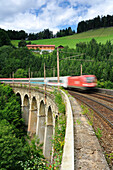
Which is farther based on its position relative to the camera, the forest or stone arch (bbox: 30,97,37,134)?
the forest

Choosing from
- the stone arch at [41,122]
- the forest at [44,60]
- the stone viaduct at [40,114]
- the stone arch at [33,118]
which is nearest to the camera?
the stone viaduct at [40,114]

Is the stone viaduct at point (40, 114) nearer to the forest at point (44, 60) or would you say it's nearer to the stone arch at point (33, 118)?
the stone arch at point (33, 118)

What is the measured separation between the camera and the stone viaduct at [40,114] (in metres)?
21.5

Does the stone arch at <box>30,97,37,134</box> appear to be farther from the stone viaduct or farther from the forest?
the forest

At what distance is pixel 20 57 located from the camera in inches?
3802

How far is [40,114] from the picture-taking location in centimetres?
2839

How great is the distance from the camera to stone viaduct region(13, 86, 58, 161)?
21.5 m

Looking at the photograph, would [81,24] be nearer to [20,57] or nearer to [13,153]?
[20,57]

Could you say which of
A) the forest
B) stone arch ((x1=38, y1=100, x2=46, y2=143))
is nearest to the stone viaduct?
stone arch ((x1=38, y1=100, x2=46, y2=143))

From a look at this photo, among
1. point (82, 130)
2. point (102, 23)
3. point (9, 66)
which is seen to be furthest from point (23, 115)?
point (102, 23)

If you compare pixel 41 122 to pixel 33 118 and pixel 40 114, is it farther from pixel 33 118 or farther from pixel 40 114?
pixel 33 118

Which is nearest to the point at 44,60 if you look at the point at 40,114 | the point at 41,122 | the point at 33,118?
the point at 33,118

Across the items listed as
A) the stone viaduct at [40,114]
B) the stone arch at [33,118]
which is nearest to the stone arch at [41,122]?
the stone viaduct at [40,114]

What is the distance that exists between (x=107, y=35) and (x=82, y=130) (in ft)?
378
